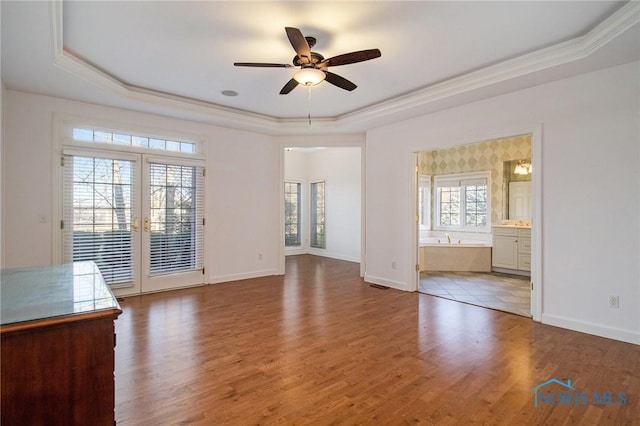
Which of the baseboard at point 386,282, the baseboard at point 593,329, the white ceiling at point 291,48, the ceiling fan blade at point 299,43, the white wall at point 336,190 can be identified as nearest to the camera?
the ceiling fan blade at point 299,43

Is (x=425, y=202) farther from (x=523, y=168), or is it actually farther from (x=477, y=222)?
(x=523, y=168)

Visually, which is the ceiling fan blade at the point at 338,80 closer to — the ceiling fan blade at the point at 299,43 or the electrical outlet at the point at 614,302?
the ceiling fan blade at the point at 299,43

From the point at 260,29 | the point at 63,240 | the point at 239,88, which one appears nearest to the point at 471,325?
the point at 260,29

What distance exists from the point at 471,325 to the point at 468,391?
144cm

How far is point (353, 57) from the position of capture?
270cm

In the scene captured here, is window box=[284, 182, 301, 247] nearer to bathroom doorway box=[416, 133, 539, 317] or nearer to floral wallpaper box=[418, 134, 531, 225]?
bathroom doorway box=[416, 133, 539, 317]

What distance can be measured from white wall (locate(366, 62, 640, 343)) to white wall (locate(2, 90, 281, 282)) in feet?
12.3

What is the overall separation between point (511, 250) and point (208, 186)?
19.1 feet

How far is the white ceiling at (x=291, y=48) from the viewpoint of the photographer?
2531 mm

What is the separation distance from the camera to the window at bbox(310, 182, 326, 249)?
352 inches

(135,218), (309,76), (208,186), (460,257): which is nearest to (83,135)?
(135,218)

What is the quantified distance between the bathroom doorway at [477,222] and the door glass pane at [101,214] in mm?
4431

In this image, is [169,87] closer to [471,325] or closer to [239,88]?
[239,88]

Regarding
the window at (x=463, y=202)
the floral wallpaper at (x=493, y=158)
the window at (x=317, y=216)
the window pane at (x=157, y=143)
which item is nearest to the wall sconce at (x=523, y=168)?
the floral wallpaper at (x=493, y=158)
